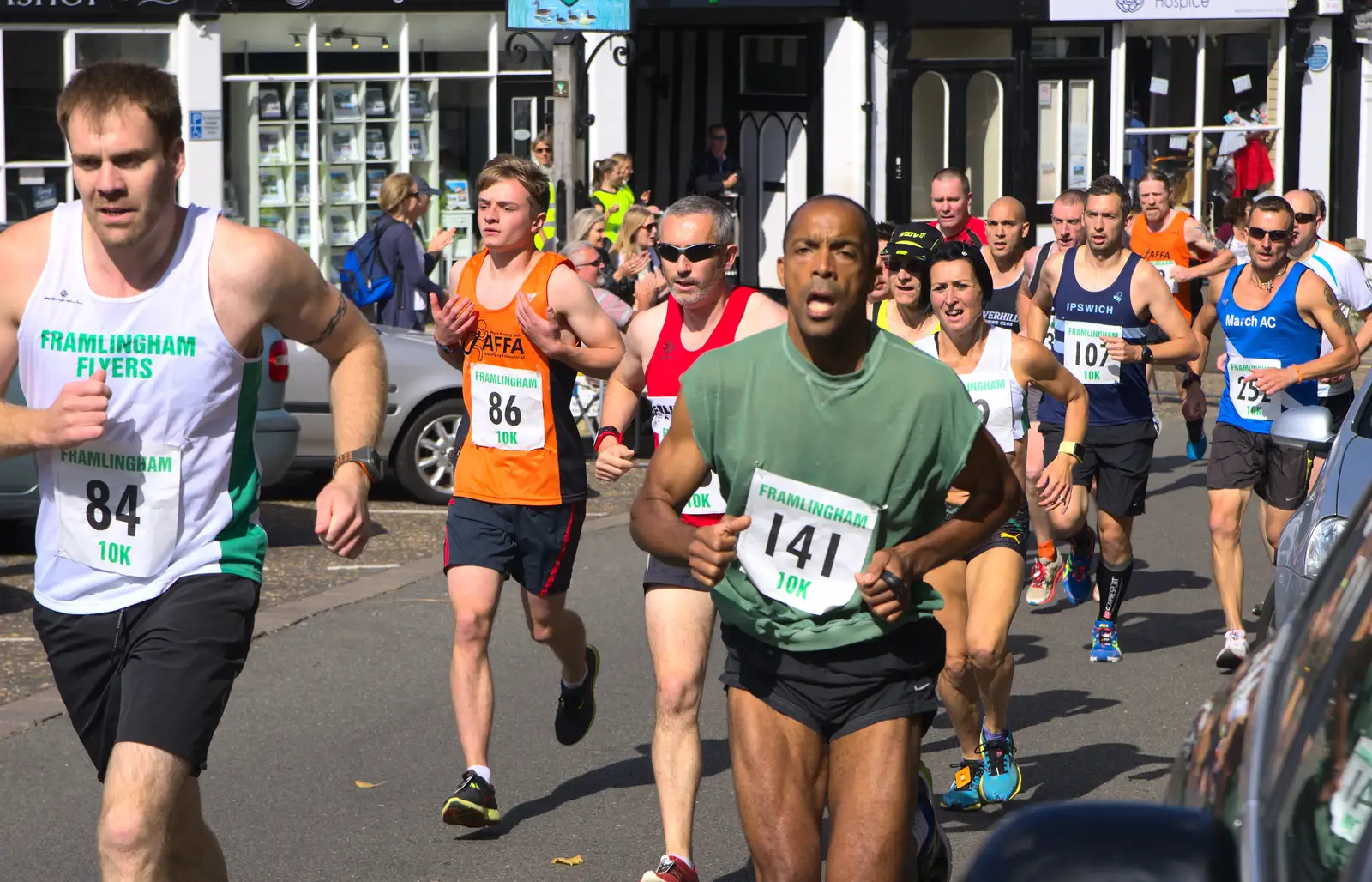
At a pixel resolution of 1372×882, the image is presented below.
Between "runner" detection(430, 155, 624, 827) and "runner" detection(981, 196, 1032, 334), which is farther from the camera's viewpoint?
"runner" detection(981, 196, 1032, 334)

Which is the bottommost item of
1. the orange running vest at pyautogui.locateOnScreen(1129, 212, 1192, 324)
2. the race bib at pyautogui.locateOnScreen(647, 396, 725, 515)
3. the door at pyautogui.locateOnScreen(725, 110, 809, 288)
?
the race bib at pyautogui.locateOnScreen(647, 396, 725, 515)

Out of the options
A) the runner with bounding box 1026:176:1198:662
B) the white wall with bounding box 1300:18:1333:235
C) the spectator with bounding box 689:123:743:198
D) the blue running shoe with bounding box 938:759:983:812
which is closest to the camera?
the blue running shoe with bounding box 938:759:983:812

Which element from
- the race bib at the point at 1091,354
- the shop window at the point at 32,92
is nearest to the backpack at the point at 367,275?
the race bib at the point at 1091,354

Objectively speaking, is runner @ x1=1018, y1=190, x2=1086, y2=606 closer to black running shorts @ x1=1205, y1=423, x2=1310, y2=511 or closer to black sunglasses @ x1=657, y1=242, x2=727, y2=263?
black running shorts @ x1=1205, y1=423, x2=1310, y2=511

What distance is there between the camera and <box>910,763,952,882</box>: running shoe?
189 inches

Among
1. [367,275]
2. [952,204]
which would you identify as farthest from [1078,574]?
[367,275]

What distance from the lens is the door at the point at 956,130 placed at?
968 inches

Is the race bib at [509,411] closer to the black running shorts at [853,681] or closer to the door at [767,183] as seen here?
the black running shorts at [853,681]

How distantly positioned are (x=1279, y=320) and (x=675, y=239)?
14.0ft

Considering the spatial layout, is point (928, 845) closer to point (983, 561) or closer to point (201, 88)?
point (983, 561)

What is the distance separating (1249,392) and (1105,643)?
1.38m

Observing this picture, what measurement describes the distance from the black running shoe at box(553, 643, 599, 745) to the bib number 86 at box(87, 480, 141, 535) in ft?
9.37

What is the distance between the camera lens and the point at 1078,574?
1023 centimetres

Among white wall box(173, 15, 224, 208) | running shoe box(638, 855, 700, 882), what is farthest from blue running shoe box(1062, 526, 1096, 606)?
white wall box(173, 15, 224, 208)
